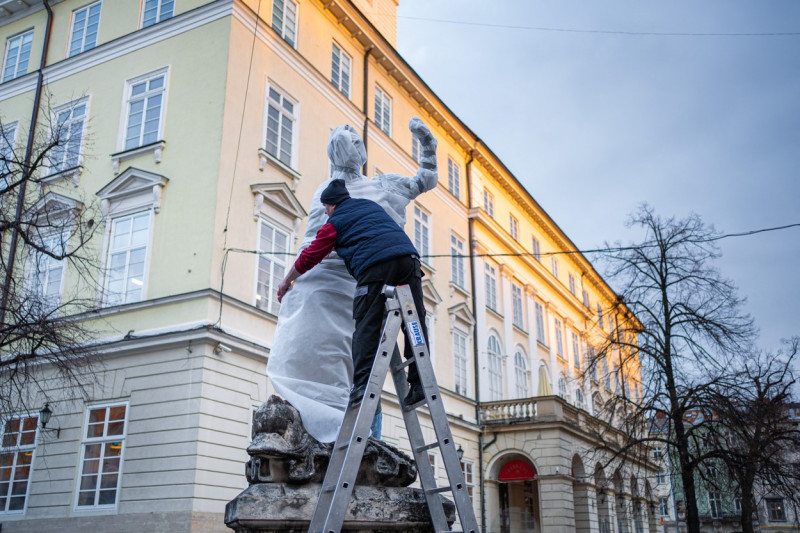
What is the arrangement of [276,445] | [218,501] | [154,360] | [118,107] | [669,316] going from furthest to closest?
[669,316] < [118,107] < [154,360] < [218,501] < [276,445]

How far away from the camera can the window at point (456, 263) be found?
2910 cm

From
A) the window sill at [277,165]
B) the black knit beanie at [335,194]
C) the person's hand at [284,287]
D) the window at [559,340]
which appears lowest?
the person's hand at [284,287]

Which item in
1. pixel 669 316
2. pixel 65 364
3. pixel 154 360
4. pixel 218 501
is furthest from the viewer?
pixel 669 316

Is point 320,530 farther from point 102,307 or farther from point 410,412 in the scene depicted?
point 102,307

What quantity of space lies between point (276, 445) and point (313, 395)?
59 centimetres

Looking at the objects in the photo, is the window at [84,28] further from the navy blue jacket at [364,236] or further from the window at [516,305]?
the window at [516,305]

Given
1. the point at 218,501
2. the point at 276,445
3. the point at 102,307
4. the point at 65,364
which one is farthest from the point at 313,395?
the point at 102,307

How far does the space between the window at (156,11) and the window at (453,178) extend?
13573mm

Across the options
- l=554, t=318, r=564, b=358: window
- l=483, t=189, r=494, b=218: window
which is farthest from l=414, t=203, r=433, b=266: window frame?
l=554, t=318, r=564, b=358: window

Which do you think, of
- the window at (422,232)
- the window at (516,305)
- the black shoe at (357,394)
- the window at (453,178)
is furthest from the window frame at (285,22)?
the black shoe at (357,394)

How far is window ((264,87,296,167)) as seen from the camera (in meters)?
19.5

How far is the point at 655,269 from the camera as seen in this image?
71.3ft

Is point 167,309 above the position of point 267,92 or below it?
below

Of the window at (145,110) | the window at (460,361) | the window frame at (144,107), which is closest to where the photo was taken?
the window frame at (144,107)
